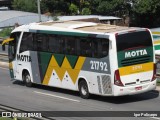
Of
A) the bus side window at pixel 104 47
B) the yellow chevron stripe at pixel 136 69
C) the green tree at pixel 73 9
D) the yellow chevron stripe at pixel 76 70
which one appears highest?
the bus side window at pixel 104 47

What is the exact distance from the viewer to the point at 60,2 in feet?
258

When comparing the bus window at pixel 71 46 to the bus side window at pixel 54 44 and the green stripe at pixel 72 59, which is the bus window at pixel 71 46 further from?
the bus side window at pixel 54 44

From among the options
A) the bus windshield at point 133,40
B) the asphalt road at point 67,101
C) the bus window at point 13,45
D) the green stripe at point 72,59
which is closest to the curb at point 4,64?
the bus window at point 13,45

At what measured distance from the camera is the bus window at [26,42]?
75.2 feet

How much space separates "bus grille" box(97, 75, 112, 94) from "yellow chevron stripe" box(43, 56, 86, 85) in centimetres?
129

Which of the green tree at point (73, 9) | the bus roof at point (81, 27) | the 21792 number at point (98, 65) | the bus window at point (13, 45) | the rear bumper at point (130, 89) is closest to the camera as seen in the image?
the rear bumper at point (130, 89)

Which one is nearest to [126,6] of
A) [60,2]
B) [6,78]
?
[60,2]

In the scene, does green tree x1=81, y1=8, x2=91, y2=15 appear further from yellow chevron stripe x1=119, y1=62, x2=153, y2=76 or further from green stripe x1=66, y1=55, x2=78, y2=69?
yellow chevron stripe x1=119, y1=62, x2=153, y2=76

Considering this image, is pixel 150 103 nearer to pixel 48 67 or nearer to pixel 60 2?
pixel 48 67

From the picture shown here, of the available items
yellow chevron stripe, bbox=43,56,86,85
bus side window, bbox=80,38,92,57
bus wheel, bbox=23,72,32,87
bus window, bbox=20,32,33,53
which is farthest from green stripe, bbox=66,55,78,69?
bus wheel, bbox=23,72,32,87

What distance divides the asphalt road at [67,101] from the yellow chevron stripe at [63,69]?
0.73m

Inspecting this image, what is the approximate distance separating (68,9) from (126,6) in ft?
46.3

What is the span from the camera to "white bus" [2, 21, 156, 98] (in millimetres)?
18109

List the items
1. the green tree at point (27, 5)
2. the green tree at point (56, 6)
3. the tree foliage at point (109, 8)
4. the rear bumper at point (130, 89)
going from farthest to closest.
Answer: the green tree at point (27, 5) → the green tree at point (56, 6) → the tree foliage at point (109, 8) → the rear bumper at point (130, 89)
